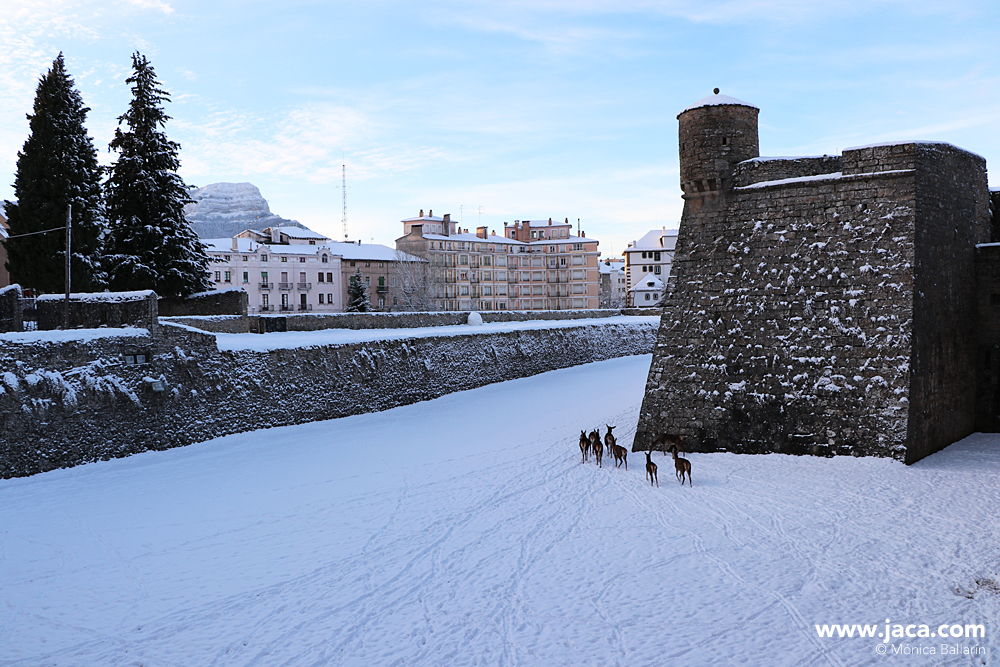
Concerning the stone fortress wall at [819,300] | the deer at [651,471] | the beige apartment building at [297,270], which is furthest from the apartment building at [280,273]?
the deer at [651,471]

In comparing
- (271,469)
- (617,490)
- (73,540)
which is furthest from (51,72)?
(617,490)

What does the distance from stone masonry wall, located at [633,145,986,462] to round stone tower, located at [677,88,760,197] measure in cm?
59

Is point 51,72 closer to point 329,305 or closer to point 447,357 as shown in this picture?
point 447,357

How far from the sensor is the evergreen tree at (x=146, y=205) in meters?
26.4

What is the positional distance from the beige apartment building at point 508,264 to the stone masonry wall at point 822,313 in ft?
181

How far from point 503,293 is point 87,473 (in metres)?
62.8

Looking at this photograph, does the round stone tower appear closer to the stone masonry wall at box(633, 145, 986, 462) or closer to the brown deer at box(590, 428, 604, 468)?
the stone masonry wall at box(633, 145, 986, 462)

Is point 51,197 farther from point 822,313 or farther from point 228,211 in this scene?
point 228,211

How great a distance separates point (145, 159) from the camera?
26.9 m

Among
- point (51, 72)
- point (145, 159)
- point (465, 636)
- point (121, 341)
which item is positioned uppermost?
point (51, 72)

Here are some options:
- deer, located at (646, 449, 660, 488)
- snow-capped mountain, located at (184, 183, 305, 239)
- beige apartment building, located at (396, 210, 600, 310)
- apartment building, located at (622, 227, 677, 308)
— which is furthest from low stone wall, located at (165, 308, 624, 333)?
snow-capped mountain, located at (184, 183, 305, 239)

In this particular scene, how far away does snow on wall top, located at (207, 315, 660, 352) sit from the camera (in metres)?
20.3

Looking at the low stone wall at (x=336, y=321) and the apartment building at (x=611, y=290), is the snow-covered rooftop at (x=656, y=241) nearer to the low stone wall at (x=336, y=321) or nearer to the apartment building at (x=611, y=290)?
the apartment building at (x=611, y=290)

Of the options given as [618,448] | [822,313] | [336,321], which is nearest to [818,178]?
[822,313]
